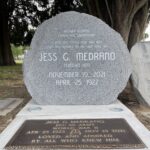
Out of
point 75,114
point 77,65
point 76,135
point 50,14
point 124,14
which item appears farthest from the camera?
point 50,14

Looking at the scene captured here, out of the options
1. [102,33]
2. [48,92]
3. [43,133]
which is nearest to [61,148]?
[43,133]

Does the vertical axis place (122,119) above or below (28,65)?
below

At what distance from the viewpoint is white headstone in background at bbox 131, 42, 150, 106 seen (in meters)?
7.60

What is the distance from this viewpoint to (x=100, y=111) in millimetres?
5363

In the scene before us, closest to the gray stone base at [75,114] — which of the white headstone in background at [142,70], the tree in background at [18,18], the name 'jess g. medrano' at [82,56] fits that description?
the name 'jess g. medrano' at [82,56]

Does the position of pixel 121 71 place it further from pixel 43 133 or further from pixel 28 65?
pixel 43 133

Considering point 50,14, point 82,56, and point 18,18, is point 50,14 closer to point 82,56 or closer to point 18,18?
point 18,18

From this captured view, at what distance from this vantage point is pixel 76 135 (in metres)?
4.17

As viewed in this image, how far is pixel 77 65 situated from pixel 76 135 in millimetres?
2115

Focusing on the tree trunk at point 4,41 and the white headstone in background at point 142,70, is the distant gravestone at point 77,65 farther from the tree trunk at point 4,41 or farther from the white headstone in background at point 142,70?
the tree trunk at point 4,41

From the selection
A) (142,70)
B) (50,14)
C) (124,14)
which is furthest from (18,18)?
(142,70)

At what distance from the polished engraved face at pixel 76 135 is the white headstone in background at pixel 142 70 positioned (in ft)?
9.61

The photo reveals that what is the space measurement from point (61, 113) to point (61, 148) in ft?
4.54

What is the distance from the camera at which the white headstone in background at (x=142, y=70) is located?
7.60 m
